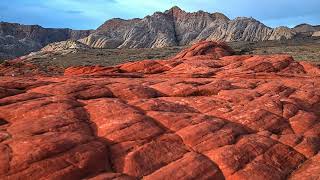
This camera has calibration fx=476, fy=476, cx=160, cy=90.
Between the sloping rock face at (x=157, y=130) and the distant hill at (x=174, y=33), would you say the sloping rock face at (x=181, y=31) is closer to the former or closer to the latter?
the distant hill at (x=174, y=33)

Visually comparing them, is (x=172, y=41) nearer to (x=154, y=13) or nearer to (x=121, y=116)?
(x=154, y=13)

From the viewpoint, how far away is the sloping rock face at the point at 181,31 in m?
161

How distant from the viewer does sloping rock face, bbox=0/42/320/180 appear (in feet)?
46.6

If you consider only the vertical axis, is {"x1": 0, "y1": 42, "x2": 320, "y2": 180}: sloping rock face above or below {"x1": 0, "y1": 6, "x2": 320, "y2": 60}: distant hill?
above

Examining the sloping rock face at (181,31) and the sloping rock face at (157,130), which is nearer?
the sloping rock face at (157,130)

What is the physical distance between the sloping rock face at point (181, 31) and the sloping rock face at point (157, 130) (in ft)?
433

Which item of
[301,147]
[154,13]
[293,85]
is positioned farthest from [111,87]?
[154,13]

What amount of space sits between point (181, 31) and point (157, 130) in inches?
6522

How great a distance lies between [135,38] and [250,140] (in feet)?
501

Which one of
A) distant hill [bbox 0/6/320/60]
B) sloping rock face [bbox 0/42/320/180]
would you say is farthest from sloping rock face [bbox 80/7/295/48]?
sloping rock face [bbox 0/42/320/180]

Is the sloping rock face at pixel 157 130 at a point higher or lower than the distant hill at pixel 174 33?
higher

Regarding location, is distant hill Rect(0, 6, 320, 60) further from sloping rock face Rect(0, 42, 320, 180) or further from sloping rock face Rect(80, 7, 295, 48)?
sloping rock face Rect(0, 42, 320, 180)

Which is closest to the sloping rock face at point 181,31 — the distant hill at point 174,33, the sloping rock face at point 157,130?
the distant hill at point 174,33

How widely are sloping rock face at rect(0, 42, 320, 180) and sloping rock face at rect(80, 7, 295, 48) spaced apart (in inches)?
5201
